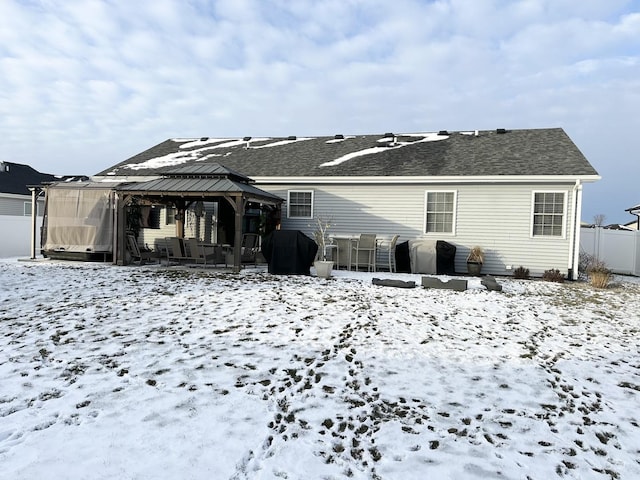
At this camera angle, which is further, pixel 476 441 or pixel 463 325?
pixel 463 325

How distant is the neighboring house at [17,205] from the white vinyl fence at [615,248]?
1971 cm

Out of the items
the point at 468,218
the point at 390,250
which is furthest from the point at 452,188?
the point at 390,250

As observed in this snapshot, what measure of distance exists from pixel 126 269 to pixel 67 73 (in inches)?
320

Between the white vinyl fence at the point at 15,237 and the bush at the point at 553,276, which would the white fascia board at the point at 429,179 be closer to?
the bush at the point at 553,276

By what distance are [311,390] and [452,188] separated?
9647 millimetres

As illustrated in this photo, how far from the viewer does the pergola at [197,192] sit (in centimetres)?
1038

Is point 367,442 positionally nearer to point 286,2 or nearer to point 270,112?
point 286,2

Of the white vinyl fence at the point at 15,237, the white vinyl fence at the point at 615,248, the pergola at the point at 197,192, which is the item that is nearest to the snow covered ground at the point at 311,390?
the pergola at the point at 197,192

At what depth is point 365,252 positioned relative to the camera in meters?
12.0

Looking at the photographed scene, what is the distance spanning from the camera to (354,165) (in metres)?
13.0

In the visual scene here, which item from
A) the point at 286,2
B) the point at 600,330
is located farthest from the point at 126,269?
the point at 600,330

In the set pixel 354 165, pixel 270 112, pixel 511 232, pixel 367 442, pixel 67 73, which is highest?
pixel 270 112

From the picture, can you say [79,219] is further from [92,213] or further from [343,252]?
[343,252]

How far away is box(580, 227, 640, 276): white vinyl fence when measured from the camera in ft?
46.5
